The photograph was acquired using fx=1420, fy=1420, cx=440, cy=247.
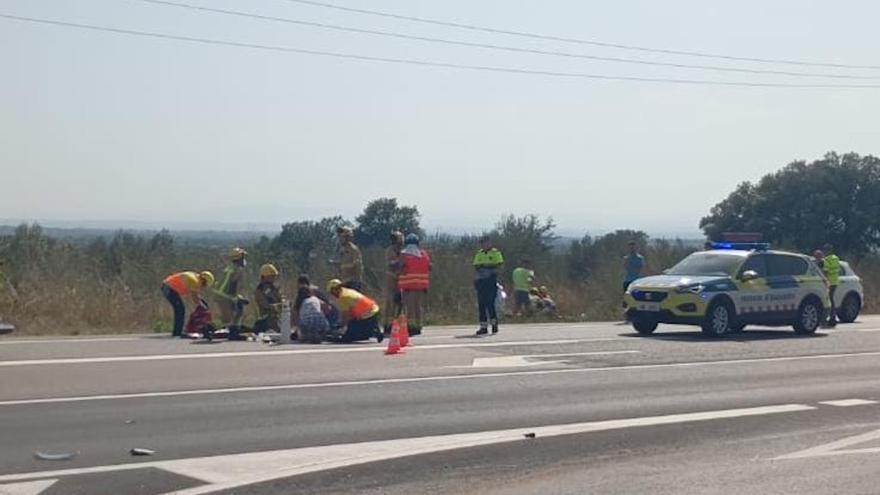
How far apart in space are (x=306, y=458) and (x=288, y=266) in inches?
801

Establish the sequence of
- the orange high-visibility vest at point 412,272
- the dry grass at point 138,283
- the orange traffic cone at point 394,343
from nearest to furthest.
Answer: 1. the orange traffic cone at point 394,343
2. the orange high-visibility vest at point 412,272
3. the dry grass at point 138,283

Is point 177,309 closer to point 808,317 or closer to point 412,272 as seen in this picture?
point 412,272

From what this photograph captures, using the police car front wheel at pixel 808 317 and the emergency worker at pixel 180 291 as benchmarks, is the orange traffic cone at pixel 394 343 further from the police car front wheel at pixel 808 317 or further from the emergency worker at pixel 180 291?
the police car front wheel at pixel 808 317

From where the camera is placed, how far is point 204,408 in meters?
13.8

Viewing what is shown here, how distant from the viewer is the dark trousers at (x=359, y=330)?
67.6 ft

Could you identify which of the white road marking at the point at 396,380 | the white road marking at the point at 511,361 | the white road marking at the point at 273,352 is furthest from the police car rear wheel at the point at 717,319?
the white road marking at the point at 511,361

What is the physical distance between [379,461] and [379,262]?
2203 cm

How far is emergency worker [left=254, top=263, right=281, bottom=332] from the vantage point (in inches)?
849

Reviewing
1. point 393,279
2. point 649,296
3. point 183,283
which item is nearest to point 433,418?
point 183,283

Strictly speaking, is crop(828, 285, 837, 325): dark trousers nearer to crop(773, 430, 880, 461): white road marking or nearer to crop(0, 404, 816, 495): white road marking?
crop(773, 430, 880, 461): white road marking

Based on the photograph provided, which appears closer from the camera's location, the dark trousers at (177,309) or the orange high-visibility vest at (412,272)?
the dark trousers at (177,309)

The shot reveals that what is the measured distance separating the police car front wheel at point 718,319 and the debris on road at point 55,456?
14.2 metres

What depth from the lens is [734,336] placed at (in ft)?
79.4

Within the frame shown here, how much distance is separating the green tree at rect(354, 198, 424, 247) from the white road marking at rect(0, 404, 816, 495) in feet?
127
